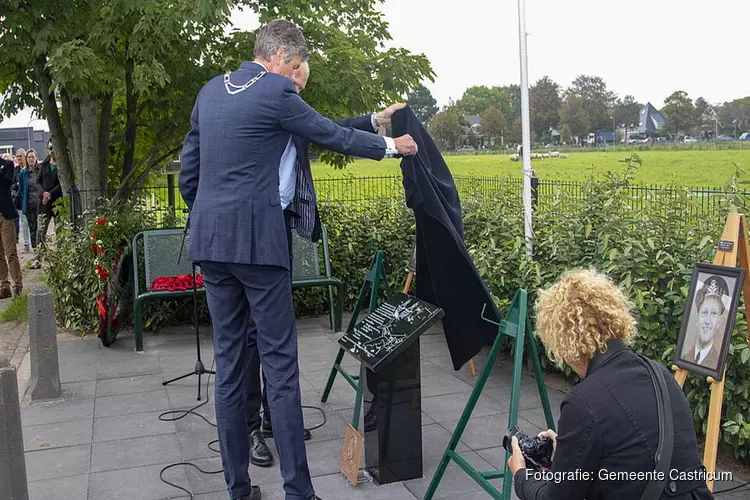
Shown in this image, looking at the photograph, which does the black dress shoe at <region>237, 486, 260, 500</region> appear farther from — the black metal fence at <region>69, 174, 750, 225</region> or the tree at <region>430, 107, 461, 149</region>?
the tree at <region>430, 107, 461, 149</region>

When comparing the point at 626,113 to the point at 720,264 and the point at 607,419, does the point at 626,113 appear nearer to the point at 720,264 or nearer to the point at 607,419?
the point at 720,264

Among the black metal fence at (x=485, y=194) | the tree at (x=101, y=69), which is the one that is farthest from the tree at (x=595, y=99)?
the tree at (x=101, y=69)

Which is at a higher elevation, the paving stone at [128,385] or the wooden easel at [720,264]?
the wooden easel at [720,264]

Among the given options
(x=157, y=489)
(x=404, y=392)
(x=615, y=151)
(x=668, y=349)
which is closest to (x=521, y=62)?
(x=668, y=349)

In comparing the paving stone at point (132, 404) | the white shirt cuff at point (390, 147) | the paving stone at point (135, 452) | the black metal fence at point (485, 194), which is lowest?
the paving stone at point (135, 452)

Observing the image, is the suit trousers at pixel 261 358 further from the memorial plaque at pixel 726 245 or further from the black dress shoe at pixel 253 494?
the memorial plaque at pixel 726 245

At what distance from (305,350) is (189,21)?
3278 millimetres

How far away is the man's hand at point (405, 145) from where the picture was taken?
390 cm

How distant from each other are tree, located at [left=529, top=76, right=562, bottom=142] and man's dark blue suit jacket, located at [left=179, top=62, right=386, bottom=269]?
32.5 feet

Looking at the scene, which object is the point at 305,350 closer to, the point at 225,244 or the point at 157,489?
the point at 157,489

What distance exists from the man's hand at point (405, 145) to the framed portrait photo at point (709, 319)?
4.92 ft

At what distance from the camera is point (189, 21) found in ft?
24.1

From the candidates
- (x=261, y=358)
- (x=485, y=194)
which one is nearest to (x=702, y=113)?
(x=485, y=194)

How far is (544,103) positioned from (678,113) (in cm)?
1176
